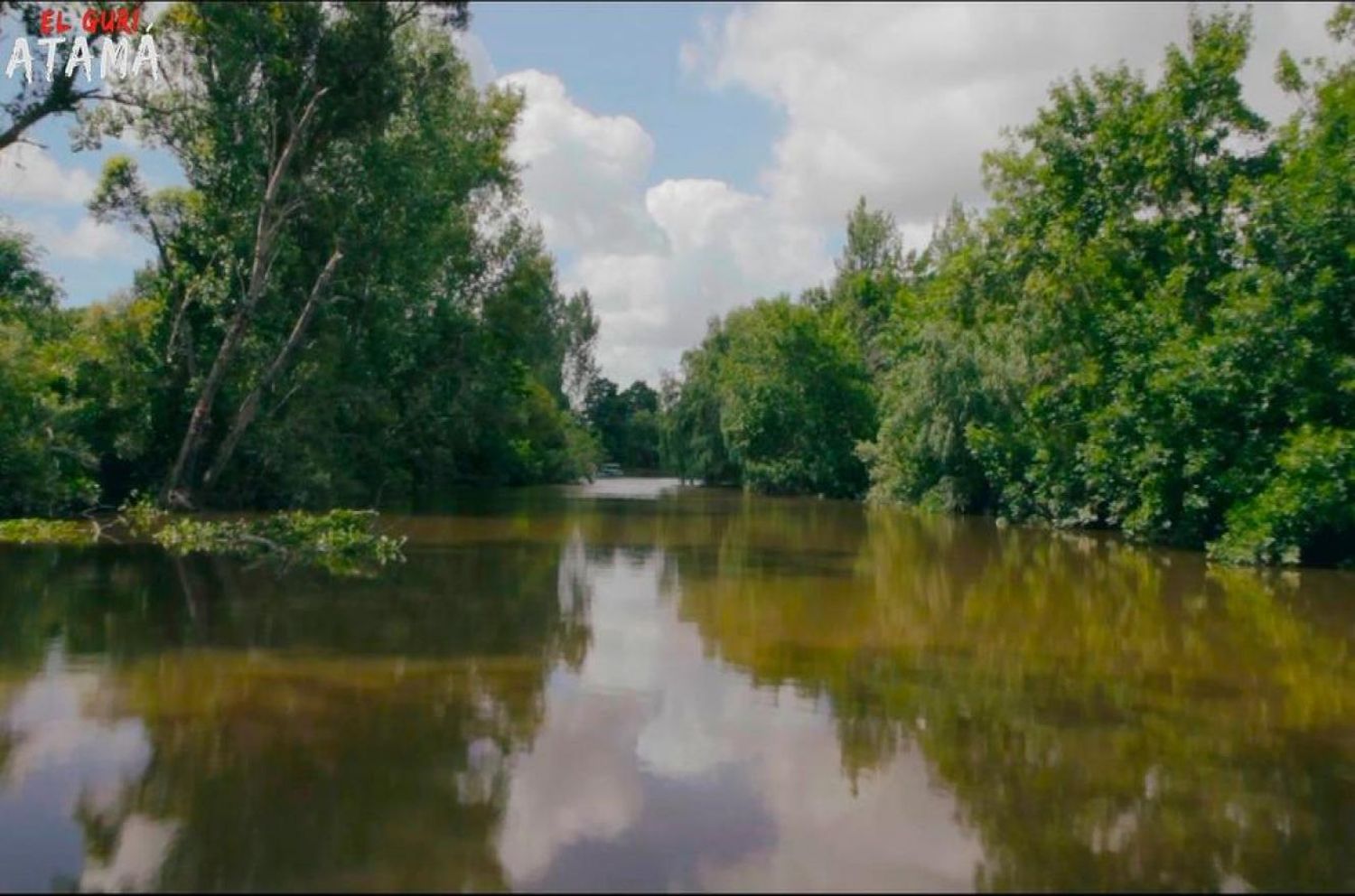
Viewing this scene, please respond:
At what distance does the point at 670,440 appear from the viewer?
73250 millimetres

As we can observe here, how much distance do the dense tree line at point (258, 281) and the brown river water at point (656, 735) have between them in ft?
31.8

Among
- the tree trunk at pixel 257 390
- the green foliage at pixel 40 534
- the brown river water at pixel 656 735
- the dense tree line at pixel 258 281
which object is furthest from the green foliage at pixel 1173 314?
the green foliage at pixel 40 534

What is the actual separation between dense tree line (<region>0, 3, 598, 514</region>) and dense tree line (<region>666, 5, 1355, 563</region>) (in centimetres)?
1646

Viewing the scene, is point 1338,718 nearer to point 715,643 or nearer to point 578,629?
point 715,643

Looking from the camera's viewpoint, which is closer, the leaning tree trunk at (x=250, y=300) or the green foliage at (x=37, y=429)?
the green foliage at (x=37, y=429)

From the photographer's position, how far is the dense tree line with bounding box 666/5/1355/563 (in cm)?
2220

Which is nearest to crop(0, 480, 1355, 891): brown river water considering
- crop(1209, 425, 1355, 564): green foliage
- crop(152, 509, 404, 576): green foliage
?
crop(152, 509, 404, 576): green foliage

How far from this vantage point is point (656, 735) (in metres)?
8.82

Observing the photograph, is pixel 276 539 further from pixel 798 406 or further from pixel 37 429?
pixel 798 406

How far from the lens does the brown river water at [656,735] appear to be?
6094 millimetres

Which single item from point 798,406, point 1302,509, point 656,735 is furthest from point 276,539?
point 798,406

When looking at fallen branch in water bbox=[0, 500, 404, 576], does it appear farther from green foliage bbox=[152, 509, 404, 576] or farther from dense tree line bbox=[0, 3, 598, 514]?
dense tree line bbox=[0, 3, 598, 514]

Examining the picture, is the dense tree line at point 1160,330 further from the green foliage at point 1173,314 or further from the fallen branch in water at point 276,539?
the fallen branch in water at point 276,539

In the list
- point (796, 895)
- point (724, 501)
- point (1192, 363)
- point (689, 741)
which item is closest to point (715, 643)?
point (689, 741)
